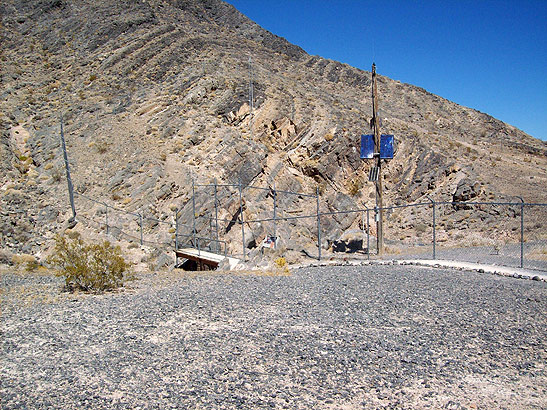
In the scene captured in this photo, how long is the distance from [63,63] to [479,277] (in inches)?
1618

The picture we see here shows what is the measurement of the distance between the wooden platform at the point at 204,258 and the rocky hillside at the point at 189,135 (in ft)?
6.20

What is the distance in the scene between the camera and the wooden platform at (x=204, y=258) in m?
19.4

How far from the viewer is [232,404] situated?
17.9ft

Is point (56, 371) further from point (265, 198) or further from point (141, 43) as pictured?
point (141, 43)

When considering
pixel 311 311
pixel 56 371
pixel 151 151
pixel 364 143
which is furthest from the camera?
pixel 151 151

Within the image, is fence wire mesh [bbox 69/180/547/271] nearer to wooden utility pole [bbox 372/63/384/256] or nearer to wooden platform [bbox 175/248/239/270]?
wooden platform [bbox 175/248/239/270]

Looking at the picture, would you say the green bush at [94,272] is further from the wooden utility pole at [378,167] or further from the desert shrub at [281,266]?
the wooden utility pole at [378,167]

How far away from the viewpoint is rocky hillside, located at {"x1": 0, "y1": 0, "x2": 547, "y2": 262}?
2566 centimetres

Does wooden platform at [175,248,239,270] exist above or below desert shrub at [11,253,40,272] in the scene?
below

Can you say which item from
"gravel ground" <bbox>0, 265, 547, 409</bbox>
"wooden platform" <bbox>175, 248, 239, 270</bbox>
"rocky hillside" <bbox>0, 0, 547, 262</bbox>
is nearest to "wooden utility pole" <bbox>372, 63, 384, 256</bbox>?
"rocky hillside" <bbox>0, 0, 547, 262</bbox>

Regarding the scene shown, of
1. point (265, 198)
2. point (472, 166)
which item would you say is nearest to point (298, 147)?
point (265, 198)

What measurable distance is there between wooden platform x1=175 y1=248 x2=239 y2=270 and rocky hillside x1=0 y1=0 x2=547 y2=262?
1.89 metres

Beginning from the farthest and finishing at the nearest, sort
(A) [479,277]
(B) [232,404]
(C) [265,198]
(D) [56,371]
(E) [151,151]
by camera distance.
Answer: (E) [151,151] < (C) [265,198] < (A) [479,277] < (D) [56,371] < (B) [232,404]

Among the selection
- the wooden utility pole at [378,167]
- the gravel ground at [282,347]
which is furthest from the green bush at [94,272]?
the wooden utility pole at [378,167]
